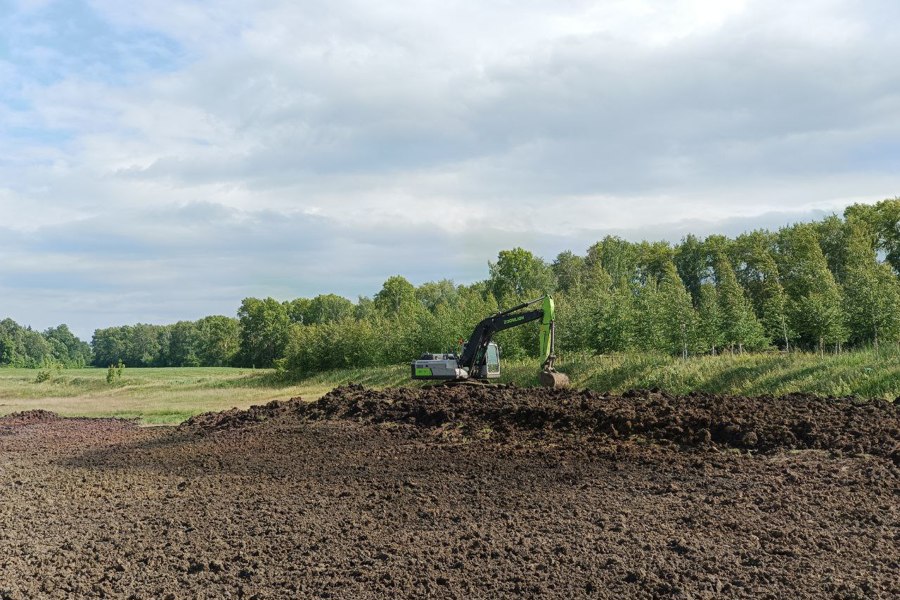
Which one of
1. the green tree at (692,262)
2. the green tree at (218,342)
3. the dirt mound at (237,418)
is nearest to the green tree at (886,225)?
the green tree at (692,262)

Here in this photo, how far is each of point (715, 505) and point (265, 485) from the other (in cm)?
701

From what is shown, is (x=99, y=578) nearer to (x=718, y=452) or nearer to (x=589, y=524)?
(x=589, y=524)

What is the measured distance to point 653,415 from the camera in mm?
14672

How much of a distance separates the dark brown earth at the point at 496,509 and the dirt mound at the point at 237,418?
124 inches

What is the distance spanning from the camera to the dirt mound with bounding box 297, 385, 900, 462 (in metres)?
11.8

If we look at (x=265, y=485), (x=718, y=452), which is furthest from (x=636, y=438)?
(x=265, y=485)

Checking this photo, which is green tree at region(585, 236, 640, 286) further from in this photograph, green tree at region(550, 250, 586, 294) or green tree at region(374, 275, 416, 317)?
green tree at region(374, 275, 416, 317)

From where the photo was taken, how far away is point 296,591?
683 cm

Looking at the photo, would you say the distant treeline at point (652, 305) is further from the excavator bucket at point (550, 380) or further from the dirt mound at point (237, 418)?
the dirt mound at point (237, 418)

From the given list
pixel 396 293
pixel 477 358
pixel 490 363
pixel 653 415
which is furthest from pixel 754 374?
pixel 396 293

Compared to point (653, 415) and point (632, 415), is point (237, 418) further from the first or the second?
point (653, 415)

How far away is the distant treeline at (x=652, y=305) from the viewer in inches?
1441

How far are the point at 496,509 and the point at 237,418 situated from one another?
1369cm

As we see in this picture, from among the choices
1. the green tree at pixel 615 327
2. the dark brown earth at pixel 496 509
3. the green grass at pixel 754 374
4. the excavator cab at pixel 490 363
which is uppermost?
the green tree at pixel 615 327
